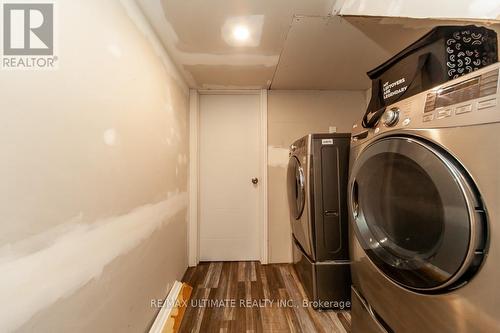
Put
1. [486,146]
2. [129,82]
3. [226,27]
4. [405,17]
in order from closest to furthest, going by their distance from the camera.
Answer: [486,146] < [129,82] < [405,17] < [226,27]

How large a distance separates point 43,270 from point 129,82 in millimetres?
812

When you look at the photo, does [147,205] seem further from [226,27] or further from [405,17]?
[405,17]

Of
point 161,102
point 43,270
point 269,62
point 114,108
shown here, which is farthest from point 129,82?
A: point 269,62

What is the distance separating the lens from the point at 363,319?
3.48 ft

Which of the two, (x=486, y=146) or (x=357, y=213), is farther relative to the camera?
(x=357, y=213)

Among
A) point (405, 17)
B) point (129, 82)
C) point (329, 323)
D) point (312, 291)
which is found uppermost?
point (405, 17)

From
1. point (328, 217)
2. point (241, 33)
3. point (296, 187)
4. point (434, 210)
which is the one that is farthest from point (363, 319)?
point (241, 33)

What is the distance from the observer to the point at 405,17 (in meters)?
1.15

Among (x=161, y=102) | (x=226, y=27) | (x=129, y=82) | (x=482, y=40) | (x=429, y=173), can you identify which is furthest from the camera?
(x=161, y=102)
